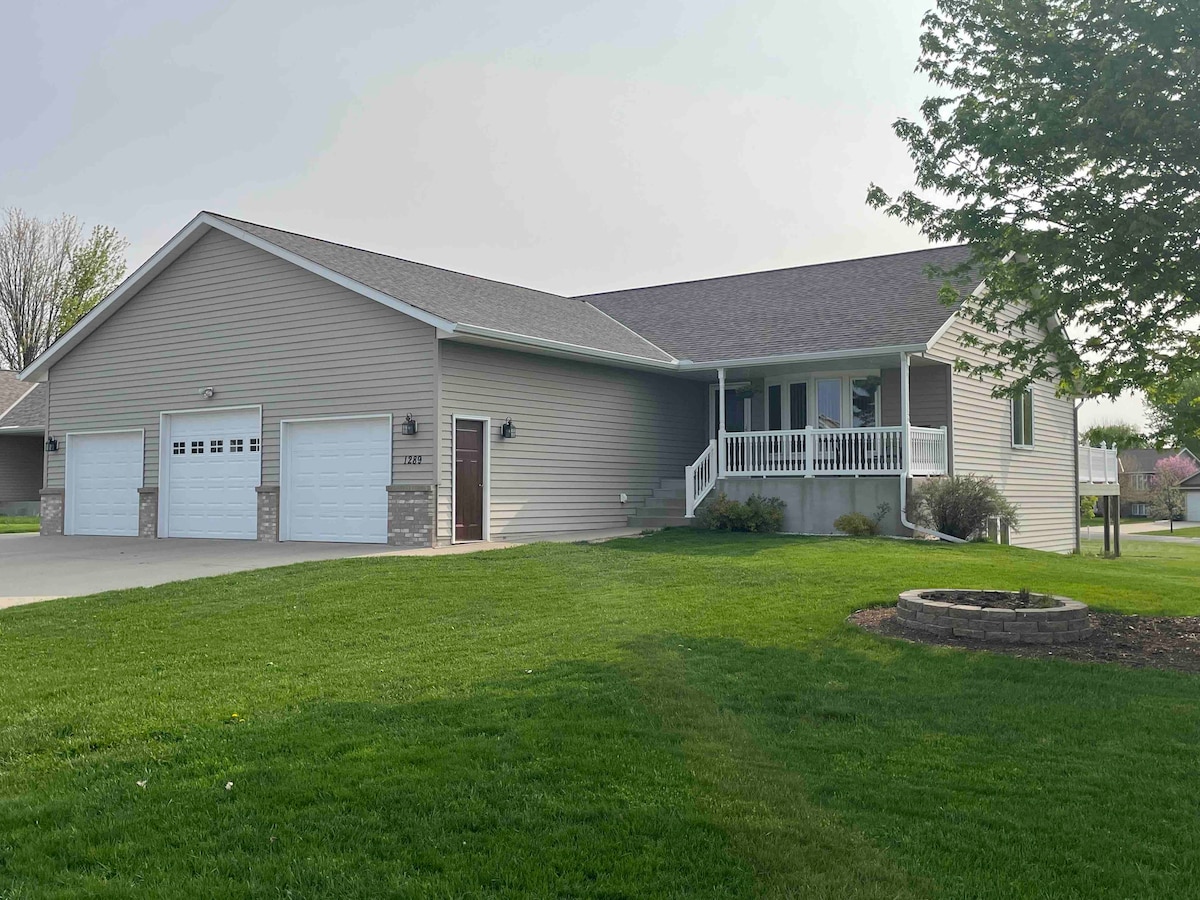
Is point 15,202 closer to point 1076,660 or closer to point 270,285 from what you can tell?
point 270,285

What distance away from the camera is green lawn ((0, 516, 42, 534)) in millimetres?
23447

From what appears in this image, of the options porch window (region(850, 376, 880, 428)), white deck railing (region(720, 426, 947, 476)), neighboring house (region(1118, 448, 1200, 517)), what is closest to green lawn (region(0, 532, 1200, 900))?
white deck railing (region(720, 426, 947, 476))

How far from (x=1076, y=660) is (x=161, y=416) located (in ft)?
55.2

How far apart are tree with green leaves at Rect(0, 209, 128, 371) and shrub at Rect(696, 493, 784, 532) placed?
117 ft

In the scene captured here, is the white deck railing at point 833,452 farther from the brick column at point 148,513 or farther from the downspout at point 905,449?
the brick column at point 148,513

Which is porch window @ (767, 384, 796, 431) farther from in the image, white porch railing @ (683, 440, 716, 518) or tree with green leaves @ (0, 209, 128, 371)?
tree with green leaves @ (0, 209, 128, 371)

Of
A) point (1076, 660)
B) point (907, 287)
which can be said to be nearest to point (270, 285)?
point (907, 287)

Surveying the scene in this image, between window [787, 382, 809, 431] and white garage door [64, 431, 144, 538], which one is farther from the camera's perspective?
window [787, 382, 809, 431]

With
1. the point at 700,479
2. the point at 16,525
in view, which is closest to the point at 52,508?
the point at 16,525

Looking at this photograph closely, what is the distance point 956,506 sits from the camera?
1691 cm

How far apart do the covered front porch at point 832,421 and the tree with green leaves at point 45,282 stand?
33967mm

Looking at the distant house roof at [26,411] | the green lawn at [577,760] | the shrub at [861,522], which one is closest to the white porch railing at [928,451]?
the shrub at [861,522]

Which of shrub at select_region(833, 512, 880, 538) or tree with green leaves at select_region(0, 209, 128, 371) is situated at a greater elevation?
tree with green leaves at select_region(0, 209, 128, 371)

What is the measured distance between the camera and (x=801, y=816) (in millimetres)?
4109
